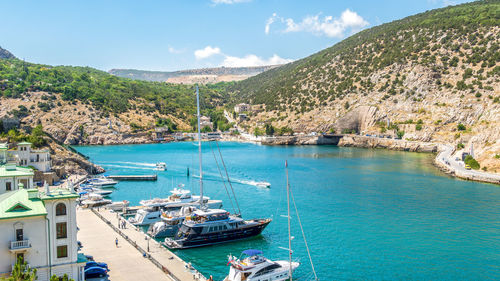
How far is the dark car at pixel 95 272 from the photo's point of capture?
24867mm

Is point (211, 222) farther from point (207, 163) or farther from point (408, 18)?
point (408, 18)

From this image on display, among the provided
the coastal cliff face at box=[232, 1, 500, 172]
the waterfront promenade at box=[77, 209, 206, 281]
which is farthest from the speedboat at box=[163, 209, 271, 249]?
the coastal cliff face at box=[232, 1, 500, 172]

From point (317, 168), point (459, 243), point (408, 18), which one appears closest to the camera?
point (459, 243)

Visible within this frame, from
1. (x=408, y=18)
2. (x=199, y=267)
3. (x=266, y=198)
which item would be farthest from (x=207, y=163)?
(x=408, y=18)

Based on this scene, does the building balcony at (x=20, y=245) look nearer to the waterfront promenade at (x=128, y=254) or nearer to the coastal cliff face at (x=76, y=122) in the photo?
the waterfront promenade at (x=128, y=254)

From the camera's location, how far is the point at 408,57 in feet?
468

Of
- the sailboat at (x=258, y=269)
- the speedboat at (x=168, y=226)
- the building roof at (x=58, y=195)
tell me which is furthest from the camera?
the speedboat at (x=168, y=226)

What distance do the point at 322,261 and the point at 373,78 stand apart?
12161cm

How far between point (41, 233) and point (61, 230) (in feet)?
3.01

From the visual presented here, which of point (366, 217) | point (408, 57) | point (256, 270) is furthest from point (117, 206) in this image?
point (408, 57)

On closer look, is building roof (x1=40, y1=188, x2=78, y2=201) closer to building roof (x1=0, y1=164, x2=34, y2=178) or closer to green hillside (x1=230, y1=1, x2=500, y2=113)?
building roof (x1=0, y1=164, x2=34, y2=178)

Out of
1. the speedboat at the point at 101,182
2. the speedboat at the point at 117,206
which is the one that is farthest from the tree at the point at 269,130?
the speedboat at the point at 117,206

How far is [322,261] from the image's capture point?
32969 millimetres

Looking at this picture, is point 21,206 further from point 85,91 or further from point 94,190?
point 85,91
